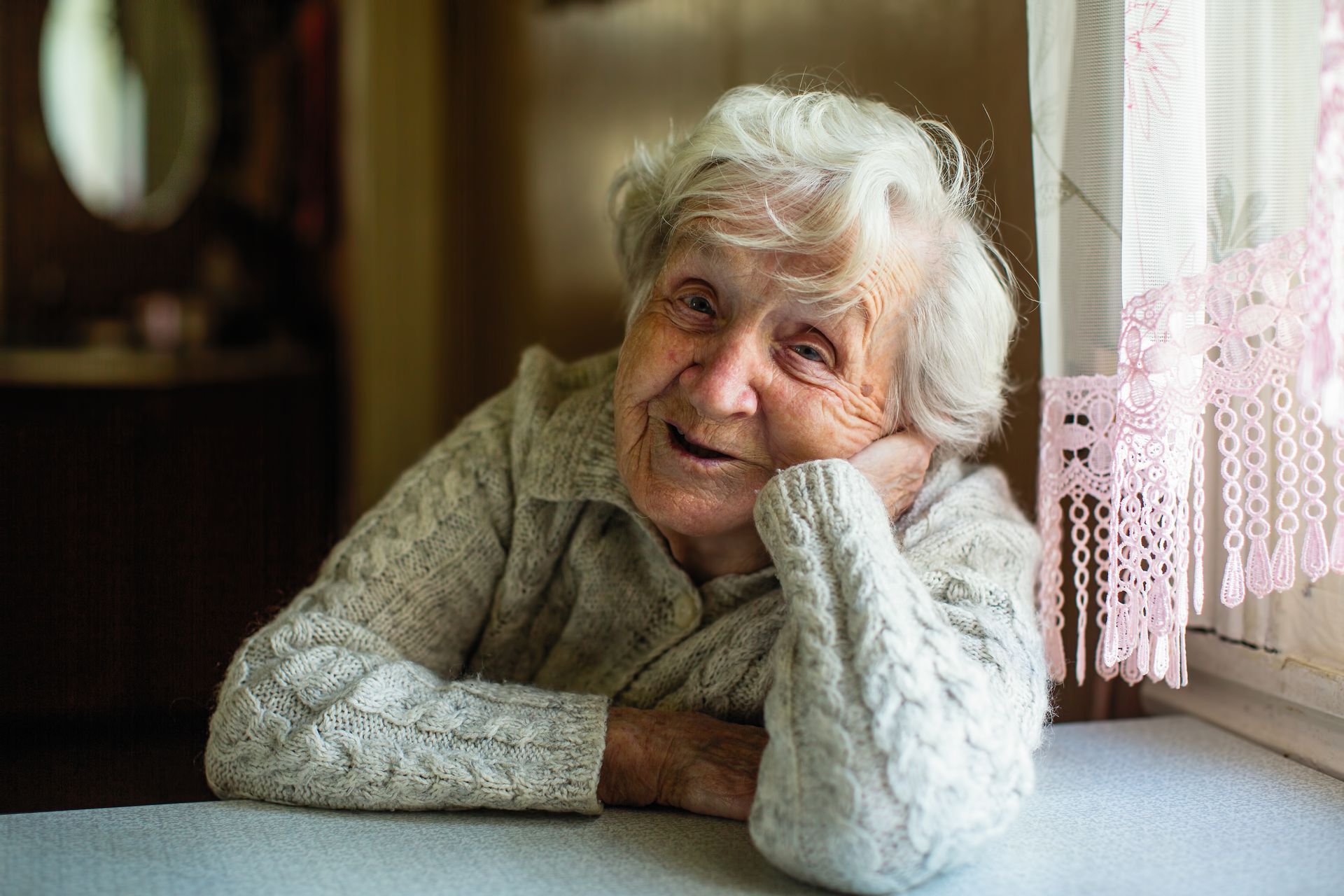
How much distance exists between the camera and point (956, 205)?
1276mm

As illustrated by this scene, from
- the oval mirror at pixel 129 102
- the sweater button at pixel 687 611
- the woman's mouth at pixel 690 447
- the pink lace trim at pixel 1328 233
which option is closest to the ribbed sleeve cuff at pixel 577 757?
the sweater button at pixel 687 611

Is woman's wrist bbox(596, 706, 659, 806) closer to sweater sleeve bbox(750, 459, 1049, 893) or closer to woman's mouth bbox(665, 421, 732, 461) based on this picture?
sweater sleeve bbox(750, 459, 1049, 893)

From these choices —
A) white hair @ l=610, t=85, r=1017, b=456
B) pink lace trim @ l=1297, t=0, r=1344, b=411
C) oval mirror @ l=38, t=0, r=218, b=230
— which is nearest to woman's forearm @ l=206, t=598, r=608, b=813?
white hair @ l=610, t=85, r=1017, b=456

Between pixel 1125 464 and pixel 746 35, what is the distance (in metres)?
1.02

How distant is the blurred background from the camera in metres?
1.41

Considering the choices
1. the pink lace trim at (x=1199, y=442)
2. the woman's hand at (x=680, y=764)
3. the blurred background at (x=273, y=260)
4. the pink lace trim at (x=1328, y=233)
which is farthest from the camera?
the blurred background at (x=273, y=260)

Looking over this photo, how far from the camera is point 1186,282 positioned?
40.9 inches

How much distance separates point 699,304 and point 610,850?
59 cm

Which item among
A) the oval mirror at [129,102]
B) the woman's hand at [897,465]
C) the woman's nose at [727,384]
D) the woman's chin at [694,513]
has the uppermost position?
the oval mirror at [129,102]

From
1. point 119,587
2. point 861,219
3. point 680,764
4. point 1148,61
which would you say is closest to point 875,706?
point 680,764

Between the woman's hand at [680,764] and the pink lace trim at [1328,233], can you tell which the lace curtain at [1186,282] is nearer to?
the pink lace trim at [1328,233]

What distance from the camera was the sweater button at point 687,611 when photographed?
1270 millimetres

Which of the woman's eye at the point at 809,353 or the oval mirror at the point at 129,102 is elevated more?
the oval mirror at the point at 129,102

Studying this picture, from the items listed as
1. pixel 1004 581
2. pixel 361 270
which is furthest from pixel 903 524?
pixel 361 270
